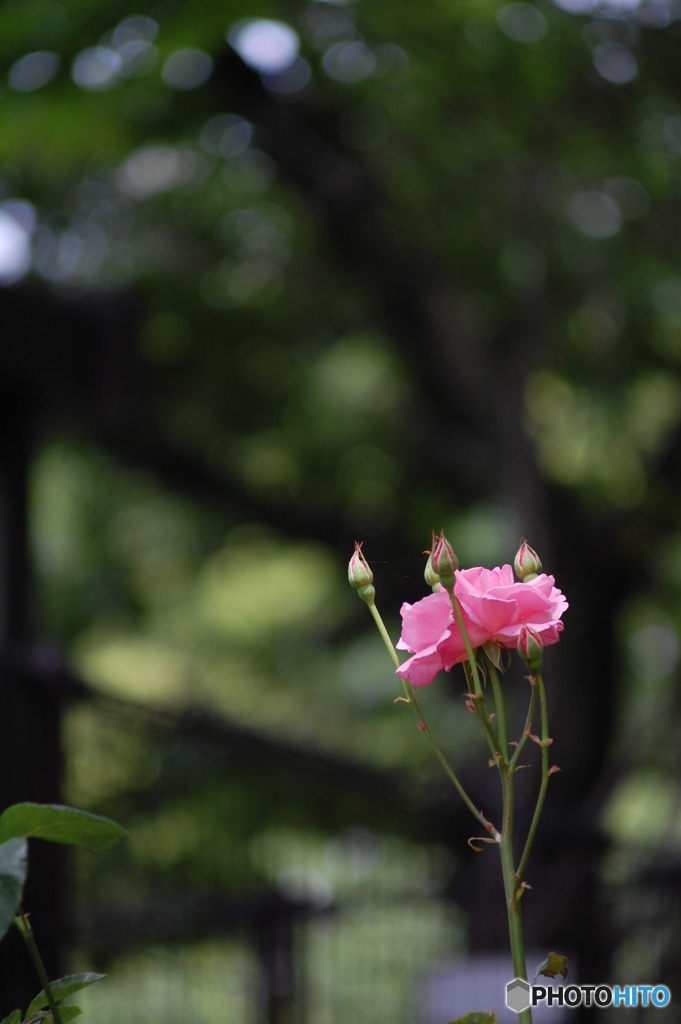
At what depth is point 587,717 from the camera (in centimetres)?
421

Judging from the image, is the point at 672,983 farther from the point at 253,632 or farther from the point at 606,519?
the point at 253,632

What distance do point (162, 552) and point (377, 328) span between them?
114 inches

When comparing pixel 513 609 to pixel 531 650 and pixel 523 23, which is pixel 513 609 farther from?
pixel 523 23

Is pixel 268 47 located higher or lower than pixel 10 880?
higher

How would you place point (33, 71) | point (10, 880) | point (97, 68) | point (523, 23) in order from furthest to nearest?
Result: 1. point (523, 23)
2. point (97, 68)
3. point (33, 71)
4. point (10, 880)

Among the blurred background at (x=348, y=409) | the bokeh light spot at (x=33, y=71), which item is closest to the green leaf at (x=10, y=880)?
the blurred background at (x=348, y=409)

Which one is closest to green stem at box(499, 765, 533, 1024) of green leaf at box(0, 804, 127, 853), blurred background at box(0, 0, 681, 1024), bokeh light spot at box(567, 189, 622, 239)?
green leaf at box(0, 804, 127, 853)

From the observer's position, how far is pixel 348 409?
5.01 meters

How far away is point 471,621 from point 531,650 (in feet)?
0.14

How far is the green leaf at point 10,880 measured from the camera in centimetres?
50

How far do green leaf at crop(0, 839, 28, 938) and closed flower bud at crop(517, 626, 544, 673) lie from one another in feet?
0.89

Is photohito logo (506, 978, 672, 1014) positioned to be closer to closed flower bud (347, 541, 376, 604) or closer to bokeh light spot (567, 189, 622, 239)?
closed flower bud (347, 541, 376, 604)

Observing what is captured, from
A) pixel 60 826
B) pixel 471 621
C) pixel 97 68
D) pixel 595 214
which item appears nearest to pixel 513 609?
pixel 471 621

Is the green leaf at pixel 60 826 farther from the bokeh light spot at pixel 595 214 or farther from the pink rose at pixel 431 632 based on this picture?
the bokeh light spot at pixel 595 214
